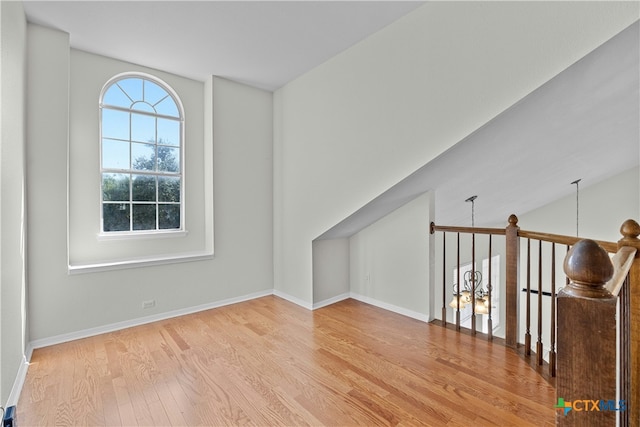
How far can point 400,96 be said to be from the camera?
8.68 feet

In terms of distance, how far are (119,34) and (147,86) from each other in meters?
0.81

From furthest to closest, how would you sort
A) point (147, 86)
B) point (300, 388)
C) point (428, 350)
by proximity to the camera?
point (147, 86), point (428, 350), point (300, 388)

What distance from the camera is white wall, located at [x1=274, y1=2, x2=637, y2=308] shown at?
185 cm

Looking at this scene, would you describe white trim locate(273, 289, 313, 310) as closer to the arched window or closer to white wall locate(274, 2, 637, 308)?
white wall locate(274, 2, 637, 308)

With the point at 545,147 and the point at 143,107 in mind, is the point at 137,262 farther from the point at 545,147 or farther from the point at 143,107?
the point at 545,147

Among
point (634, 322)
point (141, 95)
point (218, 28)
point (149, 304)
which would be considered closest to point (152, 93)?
point (141, 95)

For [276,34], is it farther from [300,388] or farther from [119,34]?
[300,388]

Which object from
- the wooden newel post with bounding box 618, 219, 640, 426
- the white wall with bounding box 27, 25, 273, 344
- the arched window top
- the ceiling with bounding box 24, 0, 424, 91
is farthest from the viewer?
the arched window top

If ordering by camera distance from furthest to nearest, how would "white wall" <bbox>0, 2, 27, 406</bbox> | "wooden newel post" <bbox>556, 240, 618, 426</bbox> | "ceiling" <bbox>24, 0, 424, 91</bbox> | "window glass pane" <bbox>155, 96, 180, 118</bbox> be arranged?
1. "window glass pane" <bbox>155, 96, 180, 118</bbox>
2. "ceiling" <bbox>24, 0, 424, 91</bbox>
3. "white wall" <bbox>0, 2, 27, 406</bbox>
4. "wooden newel post" <bbox>556, 240, 618, 426</bbox>

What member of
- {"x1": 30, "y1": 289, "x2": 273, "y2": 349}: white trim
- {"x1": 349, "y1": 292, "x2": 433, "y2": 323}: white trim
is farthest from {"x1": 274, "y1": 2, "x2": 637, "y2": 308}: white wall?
{"x1": 349, "y1": 292, "x2": 433, "y2": 323}: white trim

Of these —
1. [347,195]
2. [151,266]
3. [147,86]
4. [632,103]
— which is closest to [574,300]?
[347,195]

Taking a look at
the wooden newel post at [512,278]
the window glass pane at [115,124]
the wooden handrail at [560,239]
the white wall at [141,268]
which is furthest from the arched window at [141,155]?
the wooden handrail at [560,239]

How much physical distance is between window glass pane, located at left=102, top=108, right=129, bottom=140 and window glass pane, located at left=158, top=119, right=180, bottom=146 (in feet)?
1.14

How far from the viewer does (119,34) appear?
9.12ft
